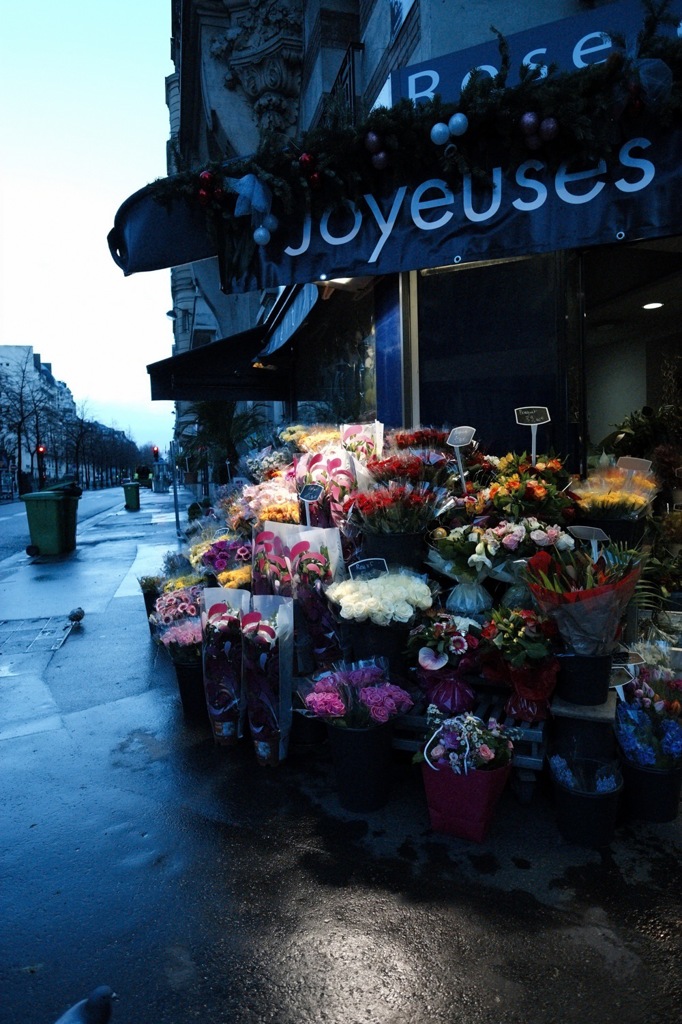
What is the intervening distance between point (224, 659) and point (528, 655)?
1.95 metres

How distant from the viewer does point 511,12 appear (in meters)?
6.66

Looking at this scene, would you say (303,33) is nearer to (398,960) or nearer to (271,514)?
(271,514)

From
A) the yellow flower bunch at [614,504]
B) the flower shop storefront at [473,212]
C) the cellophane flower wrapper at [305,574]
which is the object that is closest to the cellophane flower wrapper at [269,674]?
the cellophane flower wrapper at [305,574]

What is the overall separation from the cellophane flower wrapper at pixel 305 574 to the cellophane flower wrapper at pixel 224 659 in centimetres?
30

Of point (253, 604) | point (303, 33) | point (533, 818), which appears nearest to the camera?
point (533, 818)

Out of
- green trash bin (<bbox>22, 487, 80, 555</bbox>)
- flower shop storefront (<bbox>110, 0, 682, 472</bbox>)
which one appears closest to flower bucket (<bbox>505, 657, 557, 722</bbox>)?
flower shop storefront (<bbox>110, 0, 682, 472</bbox>)

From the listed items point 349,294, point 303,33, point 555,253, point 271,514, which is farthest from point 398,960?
point 303,33

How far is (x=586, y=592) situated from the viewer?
10.3ft

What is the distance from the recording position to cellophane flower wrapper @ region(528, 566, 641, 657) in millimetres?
3133

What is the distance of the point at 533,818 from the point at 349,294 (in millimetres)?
6357

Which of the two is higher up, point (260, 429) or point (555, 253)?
point (555, 253)

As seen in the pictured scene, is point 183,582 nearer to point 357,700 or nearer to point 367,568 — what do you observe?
point 367,568

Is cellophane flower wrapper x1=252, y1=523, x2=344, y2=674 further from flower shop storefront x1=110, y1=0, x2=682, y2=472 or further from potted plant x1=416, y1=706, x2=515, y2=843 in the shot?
flower shop storefront x1=110, y1=0, x2=682, y2=472

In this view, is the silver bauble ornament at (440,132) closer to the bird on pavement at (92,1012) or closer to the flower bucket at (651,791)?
the flower bucket at (651,791)
